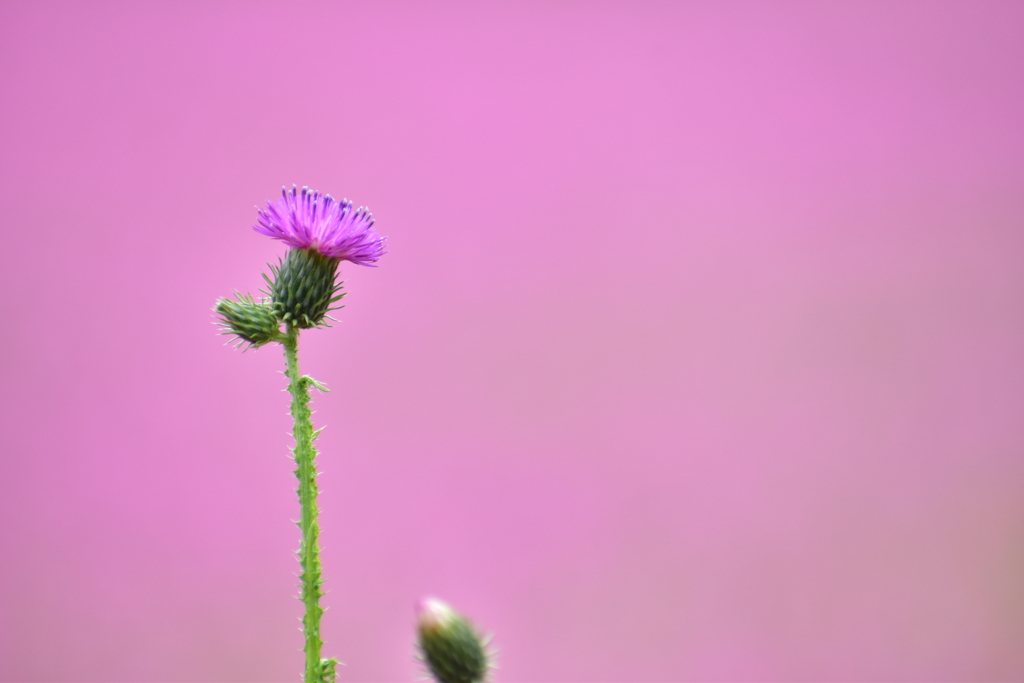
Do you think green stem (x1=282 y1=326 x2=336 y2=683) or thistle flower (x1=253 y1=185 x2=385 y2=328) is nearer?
green stem (x1=282 y1=326 x2=336 y2=683)

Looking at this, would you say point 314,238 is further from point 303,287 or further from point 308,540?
point 308,540

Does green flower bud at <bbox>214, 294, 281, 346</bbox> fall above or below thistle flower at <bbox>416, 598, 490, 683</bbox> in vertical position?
above

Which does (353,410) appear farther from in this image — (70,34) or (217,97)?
(70,34)

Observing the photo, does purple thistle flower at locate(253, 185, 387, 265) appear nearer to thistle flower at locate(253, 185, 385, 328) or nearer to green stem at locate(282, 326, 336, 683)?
thistle flower at locate(253, 185, 385, 328)

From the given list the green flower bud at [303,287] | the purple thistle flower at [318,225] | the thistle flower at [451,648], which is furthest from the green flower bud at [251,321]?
the thistle flower at [451,648]

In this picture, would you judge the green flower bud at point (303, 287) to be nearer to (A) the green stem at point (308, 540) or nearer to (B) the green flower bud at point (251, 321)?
(B) the green flower bud at point (251, 321)

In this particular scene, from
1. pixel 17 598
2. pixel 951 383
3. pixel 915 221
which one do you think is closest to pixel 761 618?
pixel 951 383

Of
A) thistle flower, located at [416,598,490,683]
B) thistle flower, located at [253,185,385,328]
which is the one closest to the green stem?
thistle flower, located at [416,598,490,683]
